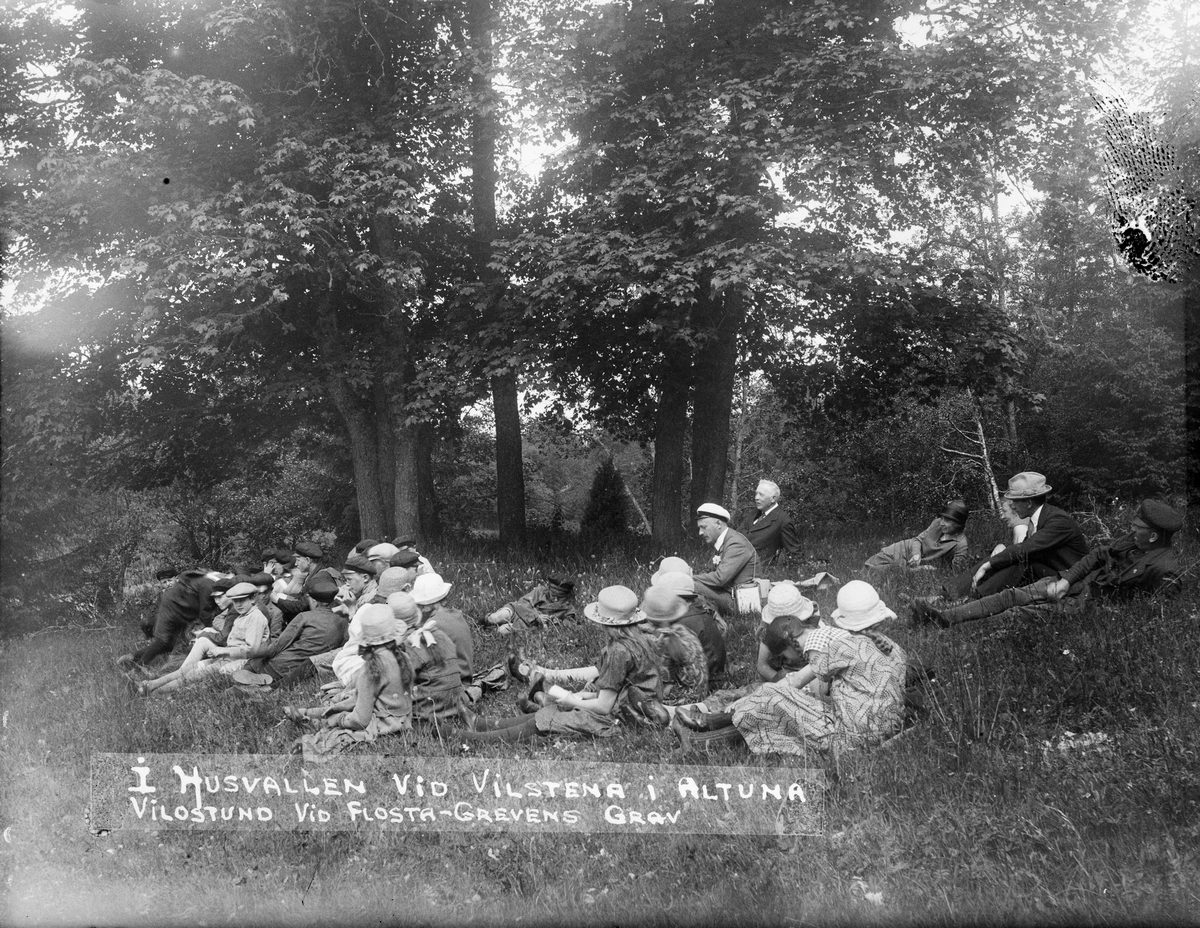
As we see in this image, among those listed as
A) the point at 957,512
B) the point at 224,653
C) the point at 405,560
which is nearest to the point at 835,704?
the point at 405,560

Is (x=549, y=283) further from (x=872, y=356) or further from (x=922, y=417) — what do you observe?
(x=922, y=417)

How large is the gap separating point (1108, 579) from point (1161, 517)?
70 centimetres

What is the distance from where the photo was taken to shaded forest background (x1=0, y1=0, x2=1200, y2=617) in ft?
43.3

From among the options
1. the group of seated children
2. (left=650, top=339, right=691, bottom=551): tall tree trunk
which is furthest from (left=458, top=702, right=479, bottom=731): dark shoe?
(left=650, top=339, right=691, bottom=551): tall tree trunk

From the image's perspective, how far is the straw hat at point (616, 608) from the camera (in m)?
6.65

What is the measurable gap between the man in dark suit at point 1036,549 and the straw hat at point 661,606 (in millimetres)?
3943

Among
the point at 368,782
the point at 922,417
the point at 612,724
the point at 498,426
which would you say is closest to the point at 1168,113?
the point at 922,417

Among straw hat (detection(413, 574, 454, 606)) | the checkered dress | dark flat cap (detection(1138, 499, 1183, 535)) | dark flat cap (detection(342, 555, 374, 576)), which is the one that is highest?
dark flat cap (detection(1138, 499, 1183, 535))

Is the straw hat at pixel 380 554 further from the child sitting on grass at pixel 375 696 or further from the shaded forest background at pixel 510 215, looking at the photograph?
the shaded forest background at pixel 510 215

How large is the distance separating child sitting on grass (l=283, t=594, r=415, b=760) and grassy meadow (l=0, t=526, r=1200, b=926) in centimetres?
46

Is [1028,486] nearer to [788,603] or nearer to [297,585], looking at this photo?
[788,603]

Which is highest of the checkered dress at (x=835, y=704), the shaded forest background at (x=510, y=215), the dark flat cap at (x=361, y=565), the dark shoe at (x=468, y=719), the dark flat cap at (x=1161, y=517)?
the shaded forest background at (x=510, y=215)

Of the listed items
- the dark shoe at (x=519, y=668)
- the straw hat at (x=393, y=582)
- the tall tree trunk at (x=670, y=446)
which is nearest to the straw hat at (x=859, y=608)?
the dark shoe at (x=519, y=668)

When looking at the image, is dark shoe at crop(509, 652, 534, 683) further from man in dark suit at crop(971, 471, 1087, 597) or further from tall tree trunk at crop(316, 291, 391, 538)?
tall tree trunk at crop(316, 291, 391, 538)
